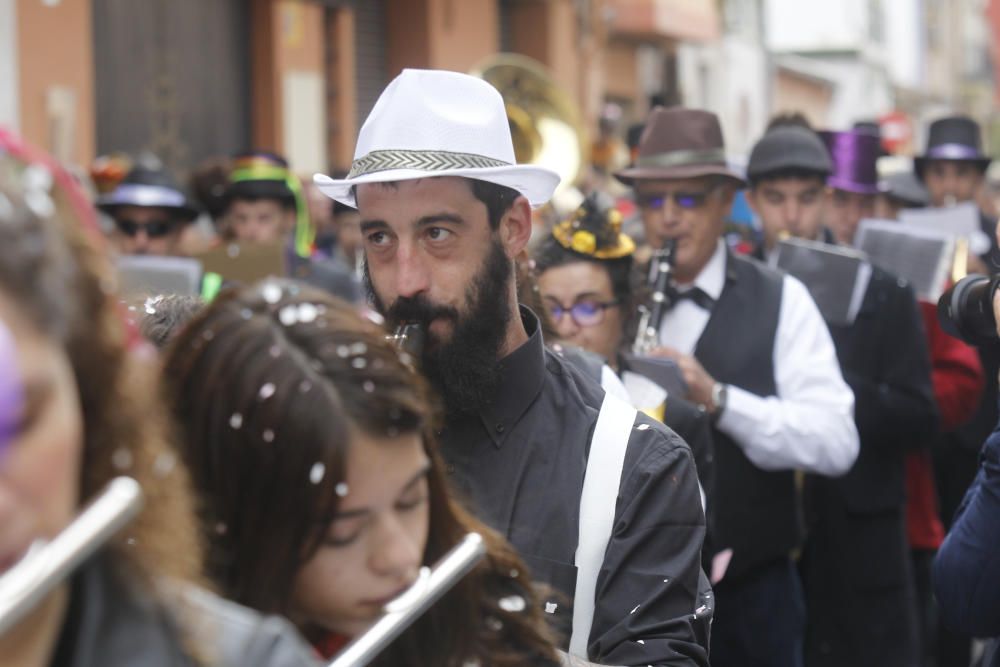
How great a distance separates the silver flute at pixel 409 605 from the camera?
1432mm

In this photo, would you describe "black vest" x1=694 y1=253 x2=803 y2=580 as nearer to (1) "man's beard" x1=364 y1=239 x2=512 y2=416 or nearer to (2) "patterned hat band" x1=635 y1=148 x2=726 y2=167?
(2) "patterned hat band" x1=635 y1=148 x2=726 y2=167

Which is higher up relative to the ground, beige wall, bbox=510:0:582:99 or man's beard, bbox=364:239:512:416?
beige wall, bbox=510:0:582:99

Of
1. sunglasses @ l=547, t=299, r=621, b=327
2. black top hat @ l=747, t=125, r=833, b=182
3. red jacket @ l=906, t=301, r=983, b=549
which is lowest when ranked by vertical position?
red jacket @ l=906, t=301, r=983, b=549

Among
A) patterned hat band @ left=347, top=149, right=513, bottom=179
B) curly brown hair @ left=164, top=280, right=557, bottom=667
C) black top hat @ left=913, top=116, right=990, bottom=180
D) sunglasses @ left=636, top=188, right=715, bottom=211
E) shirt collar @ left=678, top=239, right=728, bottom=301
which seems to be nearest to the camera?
curly brown hair @ left=164, top=280, right=557, bottom=667

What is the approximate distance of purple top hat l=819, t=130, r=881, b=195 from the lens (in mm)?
7594

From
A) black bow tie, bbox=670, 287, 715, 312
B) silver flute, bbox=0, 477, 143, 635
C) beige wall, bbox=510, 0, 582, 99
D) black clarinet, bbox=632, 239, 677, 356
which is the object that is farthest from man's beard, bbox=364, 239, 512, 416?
beige wall, bbox=510, 0, 582, 99

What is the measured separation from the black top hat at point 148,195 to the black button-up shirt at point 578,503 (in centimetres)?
440

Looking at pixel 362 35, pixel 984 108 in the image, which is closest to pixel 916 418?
pixel 362 35

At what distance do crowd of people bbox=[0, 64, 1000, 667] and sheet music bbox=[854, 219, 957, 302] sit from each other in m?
0.24

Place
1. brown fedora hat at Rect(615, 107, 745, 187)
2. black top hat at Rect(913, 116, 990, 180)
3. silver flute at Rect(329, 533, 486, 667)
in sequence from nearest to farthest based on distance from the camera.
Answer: silver flute at Rect(329, 533, 486, 667)
brown fedora hat at Rect(615, 107, 745, 187)
black top hat at Rect(913, 116, 990, 180)

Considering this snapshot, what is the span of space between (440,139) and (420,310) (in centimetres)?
33

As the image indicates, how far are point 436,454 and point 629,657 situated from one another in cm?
81

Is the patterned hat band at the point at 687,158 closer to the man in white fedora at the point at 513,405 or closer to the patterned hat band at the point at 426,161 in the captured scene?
the man in white fedora at the point at 513,405

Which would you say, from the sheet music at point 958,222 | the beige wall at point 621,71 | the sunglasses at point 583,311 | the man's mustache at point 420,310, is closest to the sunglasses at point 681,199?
the sunglasses at point 583,311
